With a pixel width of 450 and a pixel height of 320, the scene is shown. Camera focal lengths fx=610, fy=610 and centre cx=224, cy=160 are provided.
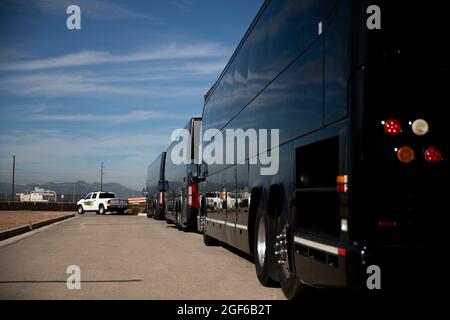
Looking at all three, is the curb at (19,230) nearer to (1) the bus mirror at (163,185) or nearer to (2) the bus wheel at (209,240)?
(1) the bus mirror at (163,185)

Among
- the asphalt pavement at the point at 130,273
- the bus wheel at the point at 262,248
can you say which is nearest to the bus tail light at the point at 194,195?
the asphalt pavement at the point at 130,273

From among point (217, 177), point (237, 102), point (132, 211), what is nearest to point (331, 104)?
point (237, 102)

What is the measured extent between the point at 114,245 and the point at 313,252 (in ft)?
36.8

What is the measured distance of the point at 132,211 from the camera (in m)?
59.2

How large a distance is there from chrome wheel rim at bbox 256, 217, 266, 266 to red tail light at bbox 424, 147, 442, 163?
4033mm

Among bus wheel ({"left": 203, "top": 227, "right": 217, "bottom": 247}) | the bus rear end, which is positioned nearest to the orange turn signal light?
the bus rear end

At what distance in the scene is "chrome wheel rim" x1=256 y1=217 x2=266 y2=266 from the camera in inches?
350

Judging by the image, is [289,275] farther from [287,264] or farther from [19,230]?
[19,230]

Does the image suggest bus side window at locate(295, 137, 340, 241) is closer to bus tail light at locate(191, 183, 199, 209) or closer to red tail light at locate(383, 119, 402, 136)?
red tail light at locate(383, 119, 402, 136)

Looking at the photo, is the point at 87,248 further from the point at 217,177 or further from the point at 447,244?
the point at 447,244

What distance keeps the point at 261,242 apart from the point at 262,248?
9cm

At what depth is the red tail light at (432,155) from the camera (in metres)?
5.03

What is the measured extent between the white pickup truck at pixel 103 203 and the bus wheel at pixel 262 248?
4080 centimetres

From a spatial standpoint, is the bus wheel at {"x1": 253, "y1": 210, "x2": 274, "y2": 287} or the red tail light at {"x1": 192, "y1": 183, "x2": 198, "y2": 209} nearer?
the bus wheel at {"x1": 253, "y1": 210, "x2": 274, "y2": 287}
